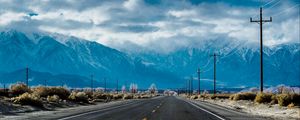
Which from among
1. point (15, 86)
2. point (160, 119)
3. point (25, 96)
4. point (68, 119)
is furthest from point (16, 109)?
point (15, 86)

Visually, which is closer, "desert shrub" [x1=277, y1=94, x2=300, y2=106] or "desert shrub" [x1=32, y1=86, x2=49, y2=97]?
"desert shrub" [x1=277, y1=94, x2=300, y2=106]

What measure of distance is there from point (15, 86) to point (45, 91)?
131 inches

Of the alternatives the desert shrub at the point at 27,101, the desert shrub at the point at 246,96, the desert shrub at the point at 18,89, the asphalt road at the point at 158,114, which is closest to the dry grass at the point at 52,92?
the desert shrub at the point at 18,89

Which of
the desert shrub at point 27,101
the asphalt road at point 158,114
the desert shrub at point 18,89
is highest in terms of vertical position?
the desert shrub at point 18,89

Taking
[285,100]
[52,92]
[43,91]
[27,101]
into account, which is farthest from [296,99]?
[52,92]

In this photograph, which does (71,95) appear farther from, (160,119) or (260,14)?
(160,119)

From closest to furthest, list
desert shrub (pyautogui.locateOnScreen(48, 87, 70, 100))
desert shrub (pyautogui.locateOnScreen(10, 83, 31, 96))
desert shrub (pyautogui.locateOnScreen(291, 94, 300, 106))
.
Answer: desert shrub (pyautogui.locateOnScreen(291, 94, 300, 106)), desert shrub (pyautogui.locateOnScreen(10, 83, 31, 96)), desert shrub (pyautogui.locateOnScreen(48, 87, 70, 100))

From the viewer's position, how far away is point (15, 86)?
58531 mm

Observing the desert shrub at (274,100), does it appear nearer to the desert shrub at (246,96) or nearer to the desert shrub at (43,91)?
the desert shrub at (246,96)

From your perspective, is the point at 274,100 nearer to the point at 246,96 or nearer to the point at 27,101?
the point at 246,96

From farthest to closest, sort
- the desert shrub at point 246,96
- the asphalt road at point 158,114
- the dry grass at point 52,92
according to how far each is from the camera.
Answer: the desert shrub at point 246,96
the dry grass at point 52,92
the asphalt road at point 158,114

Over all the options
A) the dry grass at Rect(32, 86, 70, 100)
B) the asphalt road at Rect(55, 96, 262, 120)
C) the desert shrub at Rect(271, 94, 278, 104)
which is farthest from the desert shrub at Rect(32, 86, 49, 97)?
the desert shrub at Rect(271, 94, 278, 104)

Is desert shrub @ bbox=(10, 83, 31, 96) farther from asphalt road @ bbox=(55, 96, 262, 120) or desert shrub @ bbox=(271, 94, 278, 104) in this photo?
desert shrub @ bbox=(271, 94, 278, 104)

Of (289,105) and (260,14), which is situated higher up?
(260,14)
